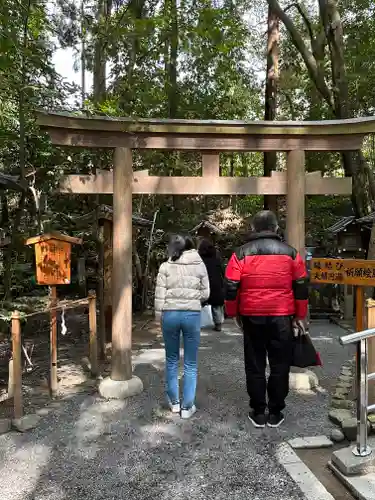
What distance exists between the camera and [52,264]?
4.78 m

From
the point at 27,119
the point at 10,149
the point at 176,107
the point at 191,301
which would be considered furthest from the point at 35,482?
the point at 176,107

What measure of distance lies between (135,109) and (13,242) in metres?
6.12

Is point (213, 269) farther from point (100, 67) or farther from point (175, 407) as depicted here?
point (100, 67)

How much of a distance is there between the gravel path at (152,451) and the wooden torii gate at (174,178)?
62 cm

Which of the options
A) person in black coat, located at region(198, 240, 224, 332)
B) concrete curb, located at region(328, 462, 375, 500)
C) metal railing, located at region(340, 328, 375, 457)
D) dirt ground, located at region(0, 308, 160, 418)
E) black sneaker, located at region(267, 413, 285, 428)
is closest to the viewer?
concrete curb, located at region(328, 462, 375, 500)

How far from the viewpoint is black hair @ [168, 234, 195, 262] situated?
397 centimetres

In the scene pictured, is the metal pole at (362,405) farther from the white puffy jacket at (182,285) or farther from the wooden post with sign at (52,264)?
the wooden post with sign at (52,264)

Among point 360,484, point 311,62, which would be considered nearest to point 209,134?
point 360,484

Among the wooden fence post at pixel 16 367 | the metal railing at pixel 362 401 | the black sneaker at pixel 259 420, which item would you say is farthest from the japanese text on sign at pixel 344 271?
the wooden fence post at pixel 16 367

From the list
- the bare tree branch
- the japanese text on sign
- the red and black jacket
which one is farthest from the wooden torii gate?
the bare tree branch

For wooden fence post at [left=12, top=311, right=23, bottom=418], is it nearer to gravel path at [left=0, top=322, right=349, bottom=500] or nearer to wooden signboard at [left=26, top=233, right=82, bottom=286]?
gravel path at [left=0, top=322, right=349, bottom=500]

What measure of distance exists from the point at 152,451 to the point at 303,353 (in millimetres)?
1515

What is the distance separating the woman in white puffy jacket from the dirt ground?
1.47 metres

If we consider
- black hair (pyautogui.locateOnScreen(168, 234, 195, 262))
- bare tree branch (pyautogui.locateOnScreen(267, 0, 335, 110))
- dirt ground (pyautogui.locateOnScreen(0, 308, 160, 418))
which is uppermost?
bare tree branch (pyautogui.locateOnScreen(267, 0, 335, 110))
